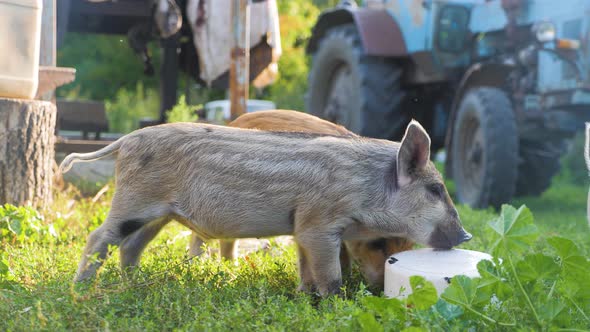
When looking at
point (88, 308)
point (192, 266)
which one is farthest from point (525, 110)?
point (88, 308)

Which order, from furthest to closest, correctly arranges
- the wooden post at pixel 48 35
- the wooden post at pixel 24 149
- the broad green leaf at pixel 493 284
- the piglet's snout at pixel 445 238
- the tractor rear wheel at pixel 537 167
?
the tractor rear wheel at pixel 537 167 < the wooden post at pixel 48 35 < the wooden post at pixel 24 149 < the piglet's snout at pixel 445 238 < the broad green leaf at pixel 493 284

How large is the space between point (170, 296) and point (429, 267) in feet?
3.60

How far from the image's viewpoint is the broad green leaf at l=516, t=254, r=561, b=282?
3.21m

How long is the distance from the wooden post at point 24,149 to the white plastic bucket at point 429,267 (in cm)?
255

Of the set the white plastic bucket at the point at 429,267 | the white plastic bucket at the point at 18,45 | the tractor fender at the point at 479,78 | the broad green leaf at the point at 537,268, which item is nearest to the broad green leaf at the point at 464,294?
the broad green leaf at the point at 537,268

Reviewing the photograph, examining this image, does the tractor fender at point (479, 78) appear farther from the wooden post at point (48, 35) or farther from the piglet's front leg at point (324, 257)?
the piglet's front leg at point (324, 257)

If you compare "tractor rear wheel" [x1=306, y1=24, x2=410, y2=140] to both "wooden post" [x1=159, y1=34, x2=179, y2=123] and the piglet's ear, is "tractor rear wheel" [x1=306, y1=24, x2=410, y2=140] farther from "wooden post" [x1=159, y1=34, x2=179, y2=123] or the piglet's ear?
the piglet's ear

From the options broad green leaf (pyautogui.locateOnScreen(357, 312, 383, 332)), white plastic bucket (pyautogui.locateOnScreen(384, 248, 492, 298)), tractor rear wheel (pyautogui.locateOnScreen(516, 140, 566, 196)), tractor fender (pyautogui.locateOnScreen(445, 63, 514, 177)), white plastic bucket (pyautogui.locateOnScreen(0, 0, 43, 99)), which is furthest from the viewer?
tractor rear wheel (pyautogui.locateOnScreen(516, 140, 566, 196))

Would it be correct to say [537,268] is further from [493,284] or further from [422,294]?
[422,294]

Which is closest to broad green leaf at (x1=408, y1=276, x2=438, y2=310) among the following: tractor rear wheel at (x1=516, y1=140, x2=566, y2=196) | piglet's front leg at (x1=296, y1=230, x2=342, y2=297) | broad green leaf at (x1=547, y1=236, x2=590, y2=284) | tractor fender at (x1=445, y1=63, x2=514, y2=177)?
broad green leaf at (x1=547, y1=236, x2=590, y2=284)

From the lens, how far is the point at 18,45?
4867 mm

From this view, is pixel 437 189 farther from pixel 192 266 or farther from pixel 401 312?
pixel 192 266

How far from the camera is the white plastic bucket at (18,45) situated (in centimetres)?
480

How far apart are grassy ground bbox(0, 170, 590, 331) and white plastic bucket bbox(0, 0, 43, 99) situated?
35.8 inches
